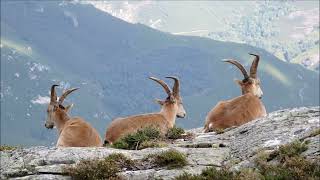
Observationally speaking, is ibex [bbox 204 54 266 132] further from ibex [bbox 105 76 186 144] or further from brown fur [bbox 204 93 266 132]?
ibex [bbox 105 76 186 144]

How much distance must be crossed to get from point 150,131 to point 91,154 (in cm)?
369

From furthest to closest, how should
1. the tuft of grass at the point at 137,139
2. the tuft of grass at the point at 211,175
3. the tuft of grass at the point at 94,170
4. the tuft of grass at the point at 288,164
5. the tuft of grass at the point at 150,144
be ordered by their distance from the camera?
1. the tuft of grass at the point at 137,139
2. the tuft of grass at the point at 150,144
3. the tuft of grass at the point at 94,170
4. the tuft of grass at the point at 211,175
5. the tuft of grass at the point at 288,164

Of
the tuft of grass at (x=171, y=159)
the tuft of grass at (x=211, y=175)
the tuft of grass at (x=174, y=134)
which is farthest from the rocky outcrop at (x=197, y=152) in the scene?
the tuft of grass at (x=174, y=134)

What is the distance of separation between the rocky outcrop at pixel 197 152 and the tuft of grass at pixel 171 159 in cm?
18

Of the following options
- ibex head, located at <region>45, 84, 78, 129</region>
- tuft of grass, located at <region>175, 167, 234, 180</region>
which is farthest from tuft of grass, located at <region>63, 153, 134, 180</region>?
ibex head, located at <region>45, 84, 78, 129</region>

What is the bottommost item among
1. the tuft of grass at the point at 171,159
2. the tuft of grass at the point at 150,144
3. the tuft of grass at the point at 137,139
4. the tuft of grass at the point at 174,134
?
the tuft of grass at the point at 171,159

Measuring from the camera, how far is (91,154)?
15.5 meters

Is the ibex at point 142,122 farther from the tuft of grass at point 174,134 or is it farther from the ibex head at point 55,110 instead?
the ibex head at point 55,110

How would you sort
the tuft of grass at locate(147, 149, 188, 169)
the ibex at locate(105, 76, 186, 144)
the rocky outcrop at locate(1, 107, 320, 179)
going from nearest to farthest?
the rocky outcrop at locate(1, 107, 320, 179), the tuft of grass at locate(147, 149, 188, 169), the ibex at locate(105, 76, 186, 144)

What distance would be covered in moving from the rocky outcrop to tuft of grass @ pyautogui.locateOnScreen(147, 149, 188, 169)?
0.18 metres

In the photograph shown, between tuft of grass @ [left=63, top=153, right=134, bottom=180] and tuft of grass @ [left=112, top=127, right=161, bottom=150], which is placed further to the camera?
tuft of grass @ [left=112, top=127, right=161, bottom=150]

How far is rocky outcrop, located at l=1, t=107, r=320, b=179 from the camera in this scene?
14391 millimetres

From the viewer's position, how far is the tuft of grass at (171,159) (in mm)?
A: 14648

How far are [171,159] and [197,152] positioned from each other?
1.34 m
